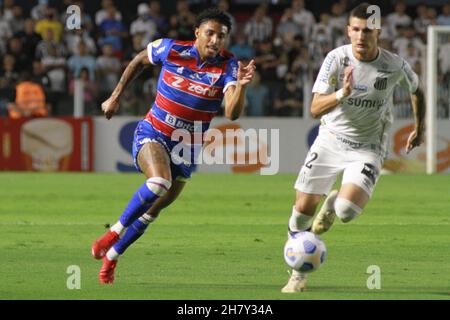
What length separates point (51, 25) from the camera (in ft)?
79.9

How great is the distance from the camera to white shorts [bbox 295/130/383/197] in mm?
9281

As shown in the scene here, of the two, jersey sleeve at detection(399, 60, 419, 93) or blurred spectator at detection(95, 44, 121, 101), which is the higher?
jersey sleeve at detection(399, 60, 419, 93)

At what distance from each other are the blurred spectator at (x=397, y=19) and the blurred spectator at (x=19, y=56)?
7415mm

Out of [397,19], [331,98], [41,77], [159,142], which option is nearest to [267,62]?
[397,19]

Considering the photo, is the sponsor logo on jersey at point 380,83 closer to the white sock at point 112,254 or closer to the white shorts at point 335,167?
the white shorts at point 335,167

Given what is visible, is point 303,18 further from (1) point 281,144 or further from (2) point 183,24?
(1) point 281,144

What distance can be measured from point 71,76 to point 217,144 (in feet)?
11.1

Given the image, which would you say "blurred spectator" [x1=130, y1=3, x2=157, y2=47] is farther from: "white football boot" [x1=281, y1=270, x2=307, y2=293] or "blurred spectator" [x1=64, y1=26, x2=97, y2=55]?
"white football boot" [x1=281, y1=270, x2=307, y2=293]

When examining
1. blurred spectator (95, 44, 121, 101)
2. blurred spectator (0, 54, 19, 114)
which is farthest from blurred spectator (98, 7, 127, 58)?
blurred spectator (0, 54, 19, 114)

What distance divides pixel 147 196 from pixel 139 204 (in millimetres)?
109

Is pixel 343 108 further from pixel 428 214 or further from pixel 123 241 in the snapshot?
pixel 428 214

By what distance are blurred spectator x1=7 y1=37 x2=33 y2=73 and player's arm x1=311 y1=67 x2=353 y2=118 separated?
15.4 meters

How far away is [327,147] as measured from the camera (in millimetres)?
9523

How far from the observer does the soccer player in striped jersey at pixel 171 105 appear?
956 centimetres
